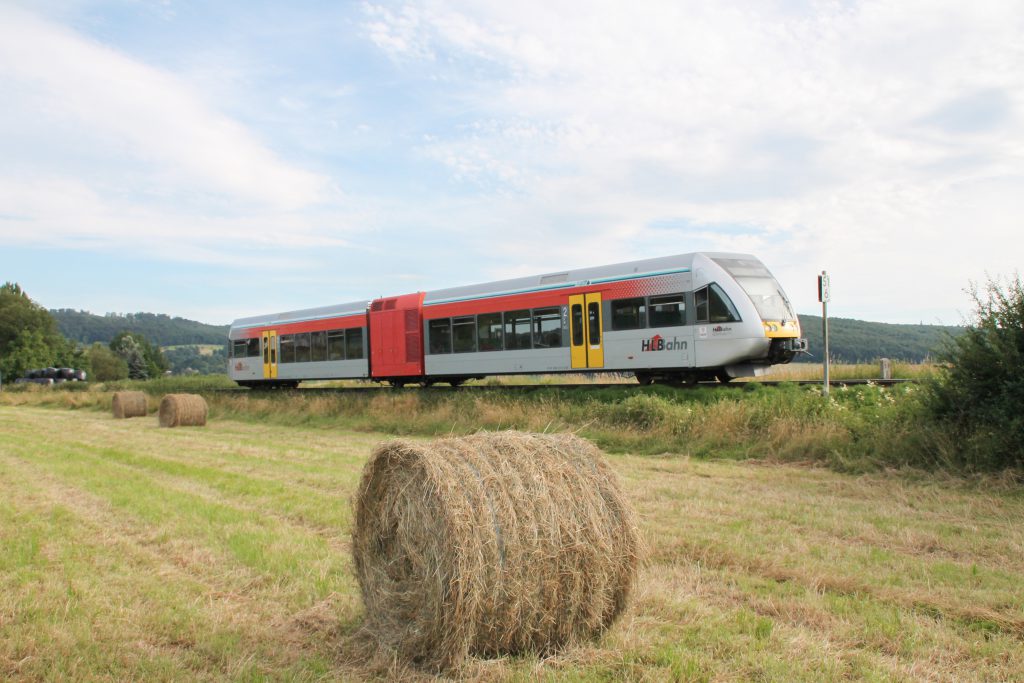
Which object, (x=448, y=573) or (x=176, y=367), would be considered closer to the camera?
(x=448, y=573)

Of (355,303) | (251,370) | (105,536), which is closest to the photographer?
(105,536)

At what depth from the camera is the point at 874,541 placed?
20.9ft

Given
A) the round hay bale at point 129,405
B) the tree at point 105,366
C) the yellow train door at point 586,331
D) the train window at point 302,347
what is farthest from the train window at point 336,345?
the tree at point 105,366

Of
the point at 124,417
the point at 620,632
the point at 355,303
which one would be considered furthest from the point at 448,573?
the point at 124,417

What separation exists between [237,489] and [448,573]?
237 inches

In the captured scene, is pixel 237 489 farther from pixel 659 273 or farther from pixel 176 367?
pixel 176 367

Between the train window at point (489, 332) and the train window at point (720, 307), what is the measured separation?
6079mm

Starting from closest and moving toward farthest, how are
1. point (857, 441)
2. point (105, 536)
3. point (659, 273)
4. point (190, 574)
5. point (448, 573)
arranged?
point (448, 573)
point (190, 574)
point (105, 536)
point (857, 441)
point (659, 273)

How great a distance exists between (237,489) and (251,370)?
73.9ft

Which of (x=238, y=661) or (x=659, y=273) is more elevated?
(x=659, y=273)

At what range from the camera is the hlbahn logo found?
16703mm

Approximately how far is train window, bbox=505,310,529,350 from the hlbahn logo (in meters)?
3.48

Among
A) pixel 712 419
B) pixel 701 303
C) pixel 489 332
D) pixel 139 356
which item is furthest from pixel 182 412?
pixel 139 356

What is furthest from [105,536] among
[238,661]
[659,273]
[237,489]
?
[659,273]
